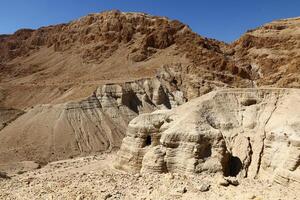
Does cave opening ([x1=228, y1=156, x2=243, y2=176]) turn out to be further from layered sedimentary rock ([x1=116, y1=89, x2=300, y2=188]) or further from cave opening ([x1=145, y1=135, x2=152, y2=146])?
cave opening ([x1=145, y1=135, x2=152, y2=146])

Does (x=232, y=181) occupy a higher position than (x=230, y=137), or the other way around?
(x=230, y=137)

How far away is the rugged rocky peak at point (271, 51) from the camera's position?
A: 73.9 meters

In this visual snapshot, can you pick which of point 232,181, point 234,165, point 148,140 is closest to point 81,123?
point 148,140

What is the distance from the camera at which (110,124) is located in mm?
57250

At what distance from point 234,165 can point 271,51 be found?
234 feet

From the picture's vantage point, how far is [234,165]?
79.5 ft

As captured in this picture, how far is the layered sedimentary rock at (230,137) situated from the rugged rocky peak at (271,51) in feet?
145

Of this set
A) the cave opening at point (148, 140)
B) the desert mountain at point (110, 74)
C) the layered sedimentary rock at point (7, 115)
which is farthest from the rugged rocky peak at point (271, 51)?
the cave opening at point (148, 140)

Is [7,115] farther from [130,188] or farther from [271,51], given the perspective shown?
[271,51]

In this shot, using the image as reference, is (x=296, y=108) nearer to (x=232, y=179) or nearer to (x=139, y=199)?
(x=232, y=179)

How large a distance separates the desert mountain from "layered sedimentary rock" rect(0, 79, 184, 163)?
0.45ft

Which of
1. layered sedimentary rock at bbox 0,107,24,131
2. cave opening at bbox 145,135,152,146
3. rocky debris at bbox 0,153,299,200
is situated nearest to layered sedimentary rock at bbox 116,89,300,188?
cave opening at bbox 145,135,152,146

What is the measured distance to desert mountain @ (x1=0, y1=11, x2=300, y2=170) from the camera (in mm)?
53316

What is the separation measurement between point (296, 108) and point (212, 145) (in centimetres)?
531
